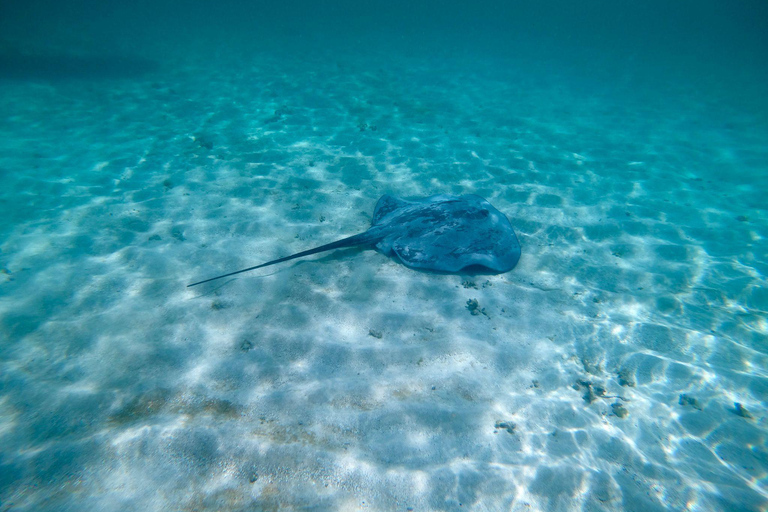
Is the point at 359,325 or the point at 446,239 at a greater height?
the point at 446,239

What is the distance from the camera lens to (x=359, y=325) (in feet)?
16.0

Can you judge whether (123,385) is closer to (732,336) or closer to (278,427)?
(278,427)

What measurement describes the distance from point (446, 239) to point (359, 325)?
2.21m

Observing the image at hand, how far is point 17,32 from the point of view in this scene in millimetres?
23016

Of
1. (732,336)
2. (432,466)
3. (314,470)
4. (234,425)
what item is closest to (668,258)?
(732,336)

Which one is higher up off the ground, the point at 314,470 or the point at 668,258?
the point at 314,470

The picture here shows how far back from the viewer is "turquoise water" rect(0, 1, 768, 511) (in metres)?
3.29

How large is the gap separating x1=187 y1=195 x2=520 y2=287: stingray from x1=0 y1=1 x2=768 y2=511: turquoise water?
337 mm

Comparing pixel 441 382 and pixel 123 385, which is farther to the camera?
pixel 441 382

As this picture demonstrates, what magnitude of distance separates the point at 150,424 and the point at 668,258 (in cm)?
930

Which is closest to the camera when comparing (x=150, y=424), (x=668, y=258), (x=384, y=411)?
(x=150, y=424)

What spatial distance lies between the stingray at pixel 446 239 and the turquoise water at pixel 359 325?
1.11 ft

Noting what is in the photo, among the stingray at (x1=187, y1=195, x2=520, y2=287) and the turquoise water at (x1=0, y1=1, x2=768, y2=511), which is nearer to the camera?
the turquoise water at (x1=0, y1=1, x2=768, y2=511)

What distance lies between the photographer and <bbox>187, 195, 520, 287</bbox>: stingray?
5.62m
